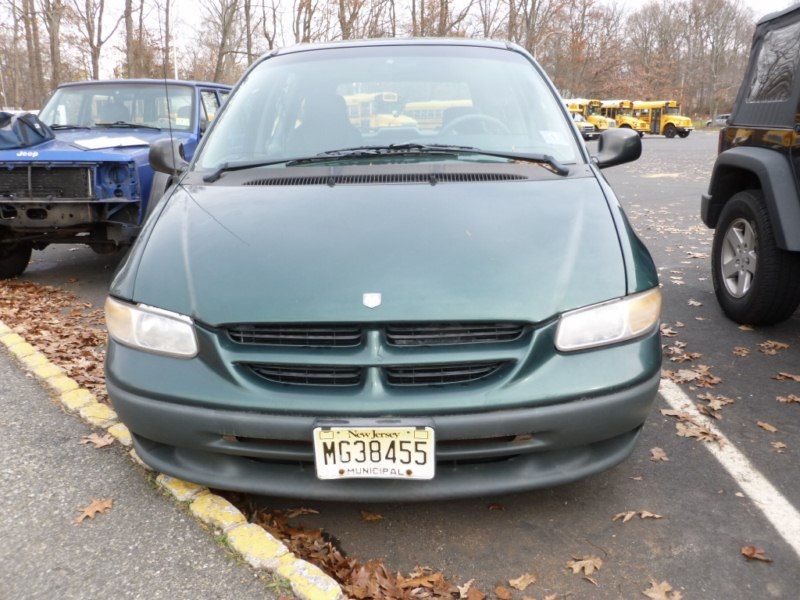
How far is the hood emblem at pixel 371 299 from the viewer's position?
2.05 metres

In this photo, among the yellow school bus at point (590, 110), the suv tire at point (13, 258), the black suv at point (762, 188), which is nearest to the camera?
the black suv at point (762, 188)

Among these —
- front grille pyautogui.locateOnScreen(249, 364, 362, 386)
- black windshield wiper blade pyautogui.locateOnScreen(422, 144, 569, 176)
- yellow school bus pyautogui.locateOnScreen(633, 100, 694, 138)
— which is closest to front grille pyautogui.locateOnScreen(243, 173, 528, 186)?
black windshield wiper blade pyautogui.locateOnScreen(422, 144, 569, 176)

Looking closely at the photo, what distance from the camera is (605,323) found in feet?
6.88

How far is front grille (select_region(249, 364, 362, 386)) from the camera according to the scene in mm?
2014

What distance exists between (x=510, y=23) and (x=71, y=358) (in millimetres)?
33781

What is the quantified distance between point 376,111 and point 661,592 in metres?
2.33

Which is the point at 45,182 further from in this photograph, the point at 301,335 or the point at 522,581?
the point at 522,581

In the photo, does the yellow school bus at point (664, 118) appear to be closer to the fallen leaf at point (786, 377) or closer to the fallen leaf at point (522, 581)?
the fallen leaf at point (786, 377)

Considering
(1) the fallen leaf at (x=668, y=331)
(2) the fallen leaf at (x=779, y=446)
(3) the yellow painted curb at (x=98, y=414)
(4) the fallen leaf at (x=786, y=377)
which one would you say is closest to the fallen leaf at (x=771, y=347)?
(4) the fallen leaf at (x=786, y=377)

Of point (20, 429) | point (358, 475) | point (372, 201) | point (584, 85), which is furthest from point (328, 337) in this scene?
point (584, 85)

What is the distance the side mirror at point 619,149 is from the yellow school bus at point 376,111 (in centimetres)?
98

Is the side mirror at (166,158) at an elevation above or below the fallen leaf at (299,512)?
above

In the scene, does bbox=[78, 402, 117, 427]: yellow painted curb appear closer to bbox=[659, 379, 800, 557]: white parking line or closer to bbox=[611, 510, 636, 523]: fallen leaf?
bbox=[611, 510, 636, 523]: fallen leaf

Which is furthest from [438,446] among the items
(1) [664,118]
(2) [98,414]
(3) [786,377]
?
(1) [664,118]
